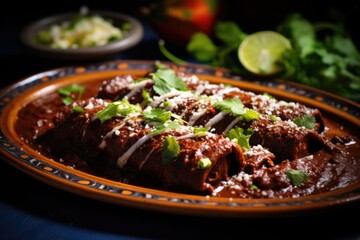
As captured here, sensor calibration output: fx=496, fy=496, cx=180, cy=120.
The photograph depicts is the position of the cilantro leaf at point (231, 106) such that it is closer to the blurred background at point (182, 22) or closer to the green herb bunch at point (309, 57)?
the green herb bunch at point (309, 57)

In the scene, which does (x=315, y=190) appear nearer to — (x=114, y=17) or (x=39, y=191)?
(x=39, y=191)

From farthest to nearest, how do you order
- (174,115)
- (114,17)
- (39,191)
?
(114,17) < (174,115) < (39,191)

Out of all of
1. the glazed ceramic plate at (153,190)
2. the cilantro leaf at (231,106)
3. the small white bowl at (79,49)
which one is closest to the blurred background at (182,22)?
the small white bowl at (79,49)

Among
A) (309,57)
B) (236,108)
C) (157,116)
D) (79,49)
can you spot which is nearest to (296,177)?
(236,108)

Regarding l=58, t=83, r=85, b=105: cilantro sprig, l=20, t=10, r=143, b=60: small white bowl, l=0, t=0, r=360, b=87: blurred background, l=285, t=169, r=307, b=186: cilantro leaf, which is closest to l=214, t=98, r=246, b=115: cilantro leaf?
l=285, t=169, r=307, b=186: cilantro leaf

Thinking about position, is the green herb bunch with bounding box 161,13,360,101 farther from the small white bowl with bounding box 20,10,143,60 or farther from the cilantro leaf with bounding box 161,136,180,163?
the cilantro leaf with bounding box 161,136,180,163

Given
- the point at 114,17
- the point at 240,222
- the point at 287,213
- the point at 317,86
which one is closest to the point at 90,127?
the point at 240,222
